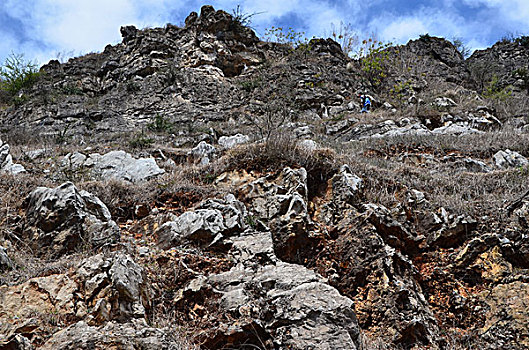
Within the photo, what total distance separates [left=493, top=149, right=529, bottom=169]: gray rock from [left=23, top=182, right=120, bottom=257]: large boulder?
8152 millimetres

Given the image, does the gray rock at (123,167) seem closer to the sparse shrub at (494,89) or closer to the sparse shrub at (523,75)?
the sparse shrub at (494,89)

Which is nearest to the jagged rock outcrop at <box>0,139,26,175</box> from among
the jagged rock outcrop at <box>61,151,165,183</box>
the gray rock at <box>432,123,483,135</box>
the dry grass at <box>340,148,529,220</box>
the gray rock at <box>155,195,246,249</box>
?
the jagged rock outcrop at <box>61,151,165,183</box>

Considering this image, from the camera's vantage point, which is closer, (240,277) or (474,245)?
(240,277)

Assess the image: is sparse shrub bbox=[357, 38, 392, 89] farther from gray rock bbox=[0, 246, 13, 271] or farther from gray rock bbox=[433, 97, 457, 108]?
gray rock bbox=[0, 246, 13, 271]

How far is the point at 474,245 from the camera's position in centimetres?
406

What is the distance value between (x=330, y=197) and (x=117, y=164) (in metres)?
5.12

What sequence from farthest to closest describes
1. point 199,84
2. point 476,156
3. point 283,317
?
point 199,84, point 476,156, point 283,317

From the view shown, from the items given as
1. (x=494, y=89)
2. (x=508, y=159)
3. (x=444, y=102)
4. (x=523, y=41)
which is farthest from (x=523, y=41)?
(x=508, y=159)

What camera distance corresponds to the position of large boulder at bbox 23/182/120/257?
3734 mm

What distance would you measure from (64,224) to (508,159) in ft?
29.6

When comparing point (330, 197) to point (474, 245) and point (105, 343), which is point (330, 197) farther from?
point (105, 343)

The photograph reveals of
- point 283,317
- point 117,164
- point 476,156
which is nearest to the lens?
point 283,317

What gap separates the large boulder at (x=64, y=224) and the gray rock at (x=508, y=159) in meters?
8.15

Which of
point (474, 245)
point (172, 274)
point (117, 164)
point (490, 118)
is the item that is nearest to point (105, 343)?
point (172, 274)
